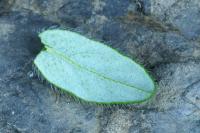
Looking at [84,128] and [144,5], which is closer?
[84,128]

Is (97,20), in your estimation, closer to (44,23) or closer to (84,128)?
(44,23)

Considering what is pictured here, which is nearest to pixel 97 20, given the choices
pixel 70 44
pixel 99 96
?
pixel 70 44

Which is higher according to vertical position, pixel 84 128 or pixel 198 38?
pixel 198 38
